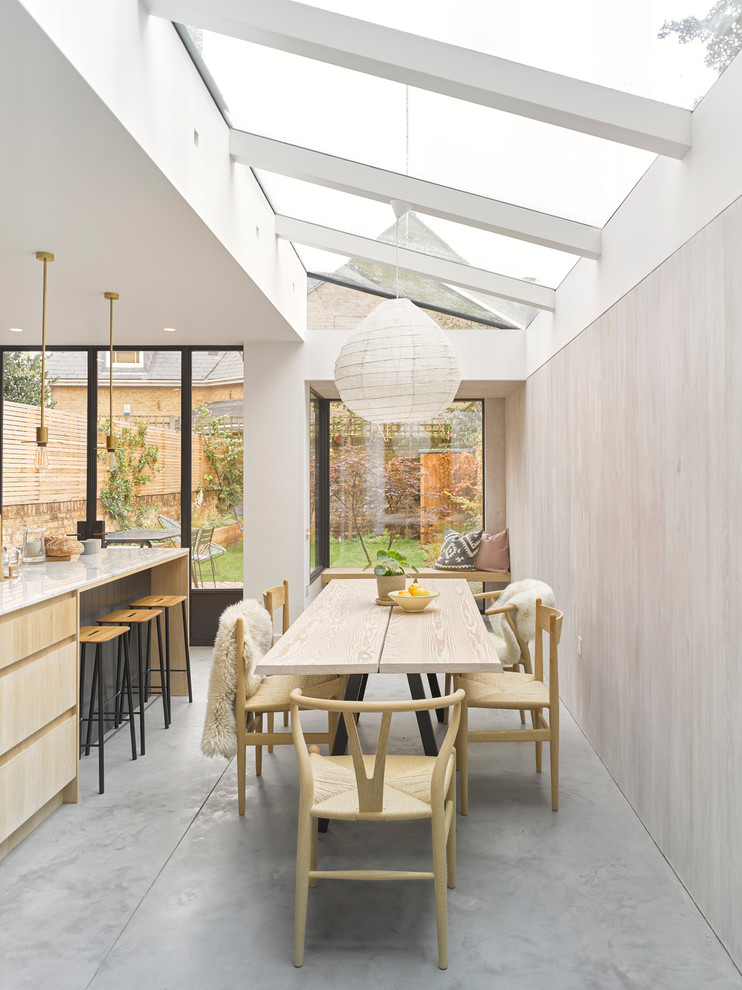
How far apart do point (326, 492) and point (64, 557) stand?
3.68m

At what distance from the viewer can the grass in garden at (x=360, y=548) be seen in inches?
311

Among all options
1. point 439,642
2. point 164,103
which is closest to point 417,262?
point 164,103

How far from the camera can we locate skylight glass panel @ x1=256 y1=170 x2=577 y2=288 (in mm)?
4656

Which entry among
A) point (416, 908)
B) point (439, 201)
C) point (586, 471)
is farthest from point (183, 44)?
point (416, 908)

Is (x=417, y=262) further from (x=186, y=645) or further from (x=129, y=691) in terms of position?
(x=129, y=691)

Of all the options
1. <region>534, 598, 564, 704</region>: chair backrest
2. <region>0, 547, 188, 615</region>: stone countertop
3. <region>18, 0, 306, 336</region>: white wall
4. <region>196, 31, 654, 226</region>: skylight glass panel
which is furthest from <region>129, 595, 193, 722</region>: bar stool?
<region>196, 31, 654, 226</region>: skylight glass panel

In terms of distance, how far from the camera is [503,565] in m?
7.38

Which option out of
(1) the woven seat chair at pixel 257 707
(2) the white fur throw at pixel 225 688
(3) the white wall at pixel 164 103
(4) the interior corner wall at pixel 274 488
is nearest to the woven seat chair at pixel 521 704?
(1) the woven seat chair at pixel 257 707

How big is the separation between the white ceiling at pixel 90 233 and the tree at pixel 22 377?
30 centimetres

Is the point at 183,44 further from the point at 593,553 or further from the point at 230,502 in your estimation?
the point at 230,502

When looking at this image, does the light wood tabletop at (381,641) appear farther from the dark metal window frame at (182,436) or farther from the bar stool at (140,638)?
the dark metal window frame at (182,436)

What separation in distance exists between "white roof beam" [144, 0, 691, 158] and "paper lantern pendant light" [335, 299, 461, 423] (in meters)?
1.19

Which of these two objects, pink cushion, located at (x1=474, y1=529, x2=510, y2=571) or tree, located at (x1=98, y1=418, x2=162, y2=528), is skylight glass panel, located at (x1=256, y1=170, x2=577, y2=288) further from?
pink cushion, located at (x1=474, y1=529, x2=510, y2=571)

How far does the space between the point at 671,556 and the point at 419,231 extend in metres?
3.20
